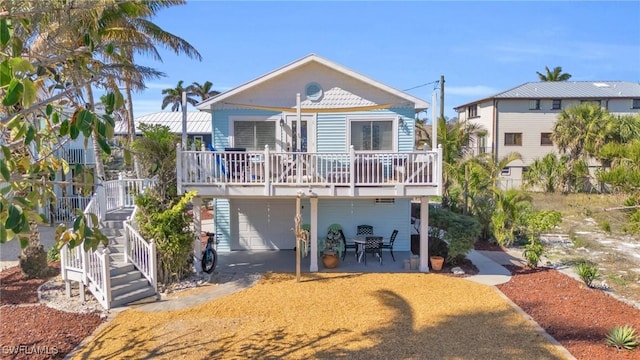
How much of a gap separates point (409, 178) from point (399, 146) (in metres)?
2.63

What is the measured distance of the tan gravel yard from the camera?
22.5 feet

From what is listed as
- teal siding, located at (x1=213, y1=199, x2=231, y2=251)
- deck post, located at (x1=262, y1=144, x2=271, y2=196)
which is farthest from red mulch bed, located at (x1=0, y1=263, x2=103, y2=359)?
teal siding, located at (x1=213, y1=199, x2=231, y2=251)

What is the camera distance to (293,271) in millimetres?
11789

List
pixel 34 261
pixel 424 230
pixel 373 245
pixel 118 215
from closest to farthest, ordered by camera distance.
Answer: pixel 34 261 → pixel 424 230 → pixel 373 245 → pixel 118 215

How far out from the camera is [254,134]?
45.6 ft

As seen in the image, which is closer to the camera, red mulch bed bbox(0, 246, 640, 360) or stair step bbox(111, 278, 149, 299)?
red mulch bed bbox(0, 246, 640, 360)

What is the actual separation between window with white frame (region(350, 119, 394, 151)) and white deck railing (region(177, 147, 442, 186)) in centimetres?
214

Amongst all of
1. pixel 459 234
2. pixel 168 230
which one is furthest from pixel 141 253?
pixel 459 234

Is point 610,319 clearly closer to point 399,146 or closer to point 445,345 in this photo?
point 445,345

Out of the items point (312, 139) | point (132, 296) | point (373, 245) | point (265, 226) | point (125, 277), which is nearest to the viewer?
point (132, 296)

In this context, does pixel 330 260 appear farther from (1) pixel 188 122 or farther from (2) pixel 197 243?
(1) pixel 188 122

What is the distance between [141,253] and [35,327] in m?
2.65

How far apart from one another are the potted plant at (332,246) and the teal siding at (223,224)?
330 centimetres

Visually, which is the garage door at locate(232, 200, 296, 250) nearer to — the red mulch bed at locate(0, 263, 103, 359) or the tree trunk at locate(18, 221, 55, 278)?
the tree trunk at locate(18, 221, 55, 278)
